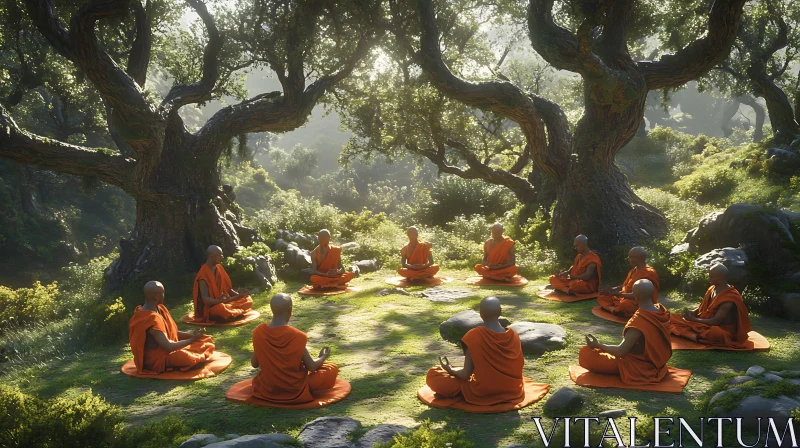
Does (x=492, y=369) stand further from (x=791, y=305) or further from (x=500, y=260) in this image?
(x=500, y=260)

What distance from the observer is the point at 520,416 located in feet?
20.6

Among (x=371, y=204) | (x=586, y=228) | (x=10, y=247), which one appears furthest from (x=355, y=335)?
(x=371, y=204)

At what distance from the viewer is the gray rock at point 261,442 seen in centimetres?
506

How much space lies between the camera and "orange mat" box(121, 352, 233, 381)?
798cm

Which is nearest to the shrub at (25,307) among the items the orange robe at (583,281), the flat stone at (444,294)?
the flat stone at (444,294)

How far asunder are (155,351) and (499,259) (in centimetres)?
866

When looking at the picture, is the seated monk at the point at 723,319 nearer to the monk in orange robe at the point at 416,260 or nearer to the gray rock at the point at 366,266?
the monk in orange robe at the point at 416,260

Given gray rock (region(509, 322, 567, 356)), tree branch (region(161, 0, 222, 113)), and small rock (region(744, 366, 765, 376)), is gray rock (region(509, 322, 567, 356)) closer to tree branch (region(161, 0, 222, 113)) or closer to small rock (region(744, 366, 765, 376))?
small rock (region(744, 366, 765, 376))

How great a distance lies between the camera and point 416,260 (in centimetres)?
1486

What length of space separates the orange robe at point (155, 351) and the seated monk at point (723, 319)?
7.42 metres

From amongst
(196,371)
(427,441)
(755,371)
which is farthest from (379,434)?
(755,371)

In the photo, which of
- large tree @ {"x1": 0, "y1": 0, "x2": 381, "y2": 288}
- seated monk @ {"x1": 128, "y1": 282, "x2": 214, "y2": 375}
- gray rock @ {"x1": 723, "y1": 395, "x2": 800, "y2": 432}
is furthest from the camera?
large tree @ {"x1": 0, "y1": 0, "x2": 381, "y2": 288}

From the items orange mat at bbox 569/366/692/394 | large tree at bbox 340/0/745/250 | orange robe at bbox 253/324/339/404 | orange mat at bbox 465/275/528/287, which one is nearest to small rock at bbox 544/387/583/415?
orange mat at bbox 569/366/692/394

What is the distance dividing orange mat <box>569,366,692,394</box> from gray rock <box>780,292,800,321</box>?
13.1 ft
